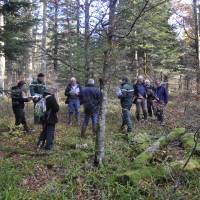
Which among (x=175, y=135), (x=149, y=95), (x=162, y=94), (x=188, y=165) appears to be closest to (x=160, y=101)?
(x=162, y=94)

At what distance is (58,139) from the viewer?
1298 centimetres

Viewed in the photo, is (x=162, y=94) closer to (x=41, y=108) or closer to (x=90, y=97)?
(x=90, y=97)

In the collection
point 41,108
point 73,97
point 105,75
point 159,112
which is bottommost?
point 159,112

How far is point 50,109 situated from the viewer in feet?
38.7

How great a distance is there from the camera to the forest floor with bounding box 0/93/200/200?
8078mm

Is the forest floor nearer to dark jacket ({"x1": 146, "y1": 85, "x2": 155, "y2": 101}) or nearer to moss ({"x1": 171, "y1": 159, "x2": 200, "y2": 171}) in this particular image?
moss ({"x1": 171, "y1": 159, "x2": 200, "y2": 171})

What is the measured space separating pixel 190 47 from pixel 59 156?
26735 millimetres

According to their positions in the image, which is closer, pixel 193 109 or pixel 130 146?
pixel 130 146

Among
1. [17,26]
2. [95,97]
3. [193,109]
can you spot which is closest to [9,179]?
[95,97]

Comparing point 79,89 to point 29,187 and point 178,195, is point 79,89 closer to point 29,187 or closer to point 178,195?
point 29,187

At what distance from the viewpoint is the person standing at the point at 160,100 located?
52.5ft

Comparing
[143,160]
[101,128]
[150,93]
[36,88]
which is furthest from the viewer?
[150,93]

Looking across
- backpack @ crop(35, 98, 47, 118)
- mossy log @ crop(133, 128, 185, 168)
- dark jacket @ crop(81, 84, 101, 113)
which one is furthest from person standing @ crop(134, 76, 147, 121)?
backpack @ crop(35, 98, 47, 118)

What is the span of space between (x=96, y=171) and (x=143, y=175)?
1210 millimetres
